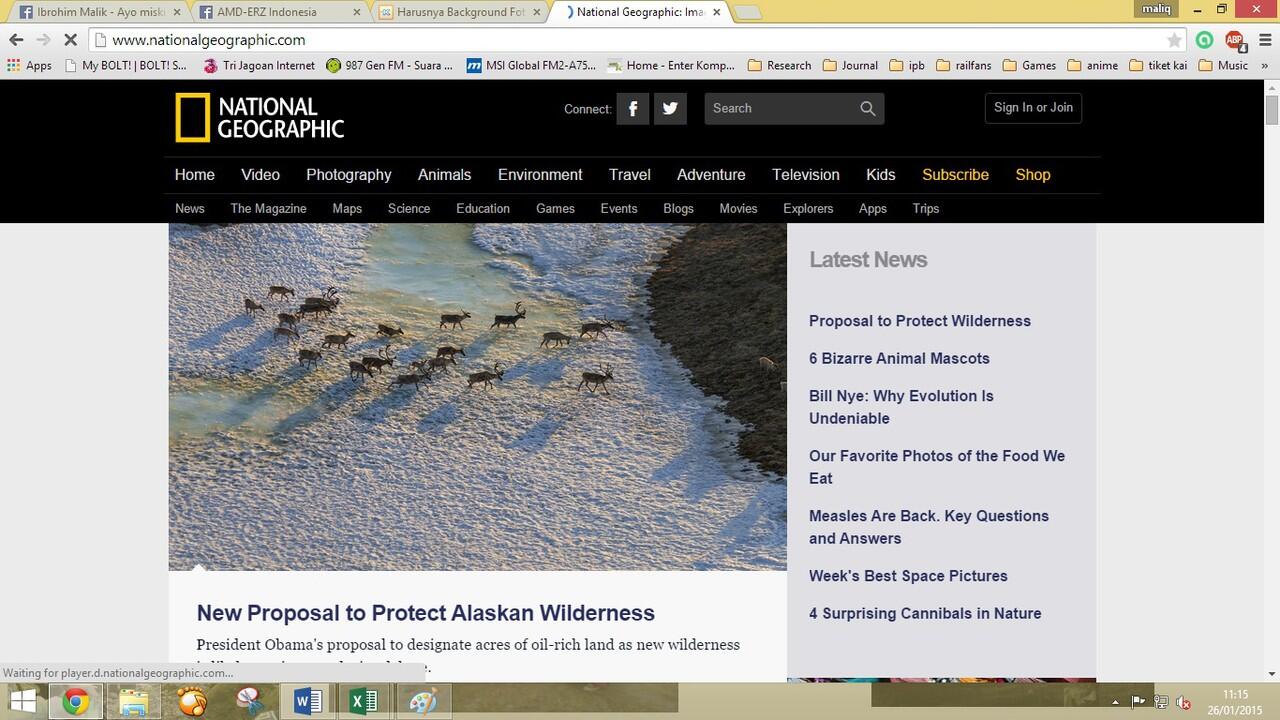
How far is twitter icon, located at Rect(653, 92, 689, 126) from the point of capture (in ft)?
51.6

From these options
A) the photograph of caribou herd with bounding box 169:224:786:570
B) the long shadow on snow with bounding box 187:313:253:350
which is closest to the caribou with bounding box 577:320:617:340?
the photograph of caribou herd with bounding box 169:224:786:570

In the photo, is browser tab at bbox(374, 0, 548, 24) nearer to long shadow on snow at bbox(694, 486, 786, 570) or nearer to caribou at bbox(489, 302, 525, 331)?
long shadow on snow at bbox(694, 486, 786, 570)

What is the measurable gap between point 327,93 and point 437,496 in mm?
8158

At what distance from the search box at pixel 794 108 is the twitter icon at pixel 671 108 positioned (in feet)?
0.82

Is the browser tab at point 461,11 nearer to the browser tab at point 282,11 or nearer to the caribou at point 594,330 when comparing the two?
the browser tab at point 282,11

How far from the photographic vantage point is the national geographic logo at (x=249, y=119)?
15750mm

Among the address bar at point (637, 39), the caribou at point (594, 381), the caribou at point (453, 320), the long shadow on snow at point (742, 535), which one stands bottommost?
the long shadow on snow at point (742, 535)

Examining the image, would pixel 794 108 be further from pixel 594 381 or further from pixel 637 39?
pixel 594 381

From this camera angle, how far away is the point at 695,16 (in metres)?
15.5

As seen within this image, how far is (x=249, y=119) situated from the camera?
1579 centimetres

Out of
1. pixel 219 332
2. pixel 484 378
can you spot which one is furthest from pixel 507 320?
pixel 219 332

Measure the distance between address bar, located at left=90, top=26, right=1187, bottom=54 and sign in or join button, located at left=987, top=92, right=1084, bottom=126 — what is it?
50 cm

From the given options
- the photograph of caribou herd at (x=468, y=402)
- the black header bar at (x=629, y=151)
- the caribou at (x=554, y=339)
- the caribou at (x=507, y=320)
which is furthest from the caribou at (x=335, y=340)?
the black header bar at (x=629, y=151)

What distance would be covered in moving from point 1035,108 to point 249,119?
910 cm
